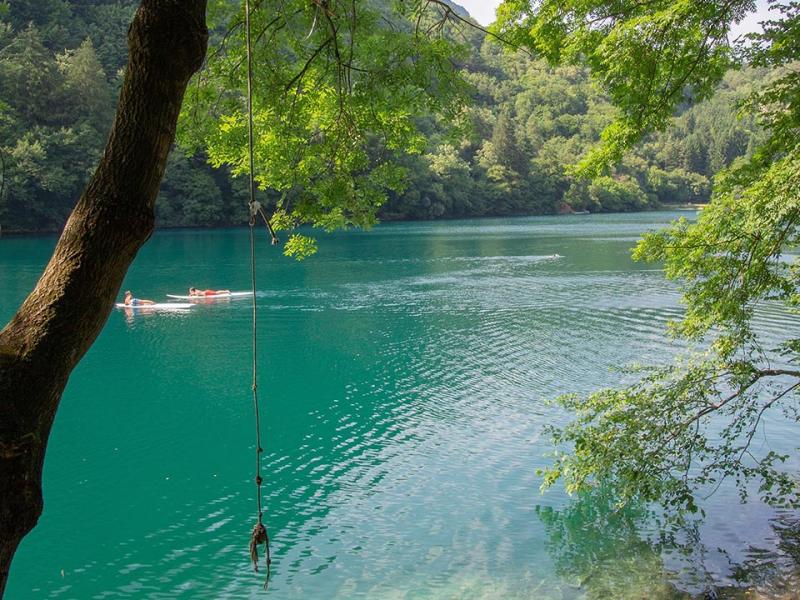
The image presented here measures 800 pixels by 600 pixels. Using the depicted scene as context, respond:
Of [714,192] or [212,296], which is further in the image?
[212,296]

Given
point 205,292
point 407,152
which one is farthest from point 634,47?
point 205,292

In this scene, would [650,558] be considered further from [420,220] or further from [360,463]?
A: [420,220]

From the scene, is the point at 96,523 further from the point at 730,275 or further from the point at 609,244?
the point at 609,244

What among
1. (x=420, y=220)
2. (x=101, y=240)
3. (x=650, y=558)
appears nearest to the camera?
(x=101, y=240)

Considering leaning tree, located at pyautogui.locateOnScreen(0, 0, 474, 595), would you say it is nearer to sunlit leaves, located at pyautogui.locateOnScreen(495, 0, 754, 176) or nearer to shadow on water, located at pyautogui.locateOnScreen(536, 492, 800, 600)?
sunlit leaves, located at pyautogui.locateOnScreen(495, 0, 754, 176)

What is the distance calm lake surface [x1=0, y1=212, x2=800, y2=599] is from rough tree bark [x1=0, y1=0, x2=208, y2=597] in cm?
618

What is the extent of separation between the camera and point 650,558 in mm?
8328

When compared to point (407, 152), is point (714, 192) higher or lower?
lower

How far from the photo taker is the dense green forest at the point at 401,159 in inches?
1859

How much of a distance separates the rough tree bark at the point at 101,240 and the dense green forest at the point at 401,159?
6.63 feet

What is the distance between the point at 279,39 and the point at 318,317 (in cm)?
1855

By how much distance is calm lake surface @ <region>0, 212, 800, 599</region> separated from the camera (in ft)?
26.9

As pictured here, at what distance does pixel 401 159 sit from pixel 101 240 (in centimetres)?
5870

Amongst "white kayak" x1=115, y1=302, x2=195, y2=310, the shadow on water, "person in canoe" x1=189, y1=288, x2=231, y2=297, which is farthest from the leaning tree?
"person in canoe" x1=189, y1=288, x2=231, y2=297
